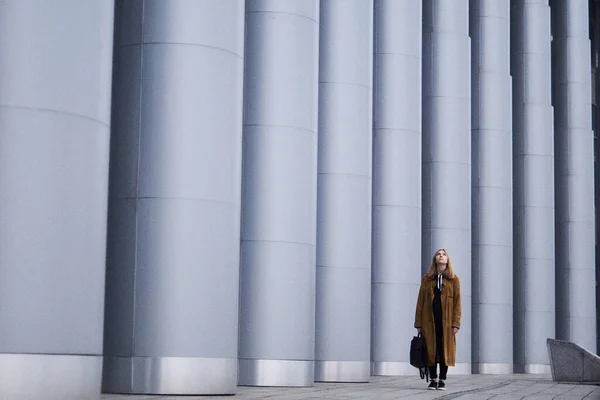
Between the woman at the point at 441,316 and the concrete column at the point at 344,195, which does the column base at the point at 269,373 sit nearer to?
the woman at the point at 441,316

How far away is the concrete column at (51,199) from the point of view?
28.3 feet

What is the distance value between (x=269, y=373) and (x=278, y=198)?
7.07 feet

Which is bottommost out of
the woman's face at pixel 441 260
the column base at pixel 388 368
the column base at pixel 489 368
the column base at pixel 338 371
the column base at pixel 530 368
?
the column base at pixel 530 368

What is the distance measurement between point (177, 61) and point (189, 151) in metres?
0.92

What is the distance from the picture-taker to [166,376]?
37.8ft

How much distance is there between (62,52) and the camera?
9102mm

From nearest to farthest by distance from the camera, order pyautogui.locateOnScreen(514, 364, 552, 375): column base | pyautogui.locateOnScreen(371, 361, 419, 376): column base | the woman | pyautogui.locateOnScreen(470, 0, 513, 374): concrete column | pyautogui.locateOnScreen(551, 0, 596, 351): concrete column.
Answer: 1. the woman
2. pyautogui.locateOnScreen(371, 361, 419, 376): column base
3. pyautogui.locateOnScreen(470, 0, 513, 374): concrete column
4. pyautogui.locateOnScreen(514, 364, 552, 375): column base
5. pyautogui.locateOnScreen(551, 0, 596, 351): concrete column

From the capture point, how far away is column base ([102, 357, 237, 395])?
37.8 feet

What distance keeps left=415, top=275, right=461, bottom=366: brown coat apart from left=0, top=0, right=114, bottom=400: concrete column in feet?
20.6

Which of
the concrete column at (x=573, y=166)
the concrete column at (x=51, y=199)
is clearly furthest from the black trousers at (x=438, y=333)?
the concrete column at (x=573, y=166)

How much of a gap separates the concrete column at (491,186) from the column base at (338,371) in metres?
10.9

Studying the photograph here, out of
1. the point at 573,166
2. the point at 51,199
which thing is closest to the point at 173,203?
the point at 51,199

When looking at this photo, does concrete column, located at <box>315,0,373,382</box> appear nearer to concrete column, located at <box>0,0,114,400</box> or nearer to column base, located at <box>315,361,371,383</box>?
column base, located at <box>315,361,371,383</box>

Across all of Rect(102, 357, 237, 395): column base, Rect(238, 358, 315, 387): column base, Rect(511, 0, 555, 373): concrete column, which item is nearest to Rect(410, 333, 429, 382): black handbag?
Rect(238, 358, 315, 387): column base
